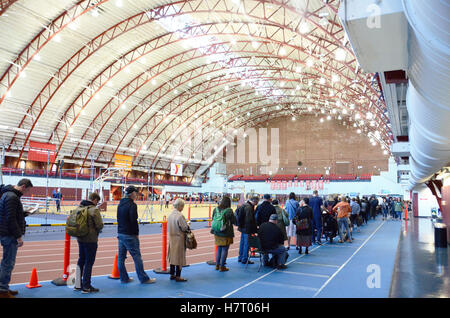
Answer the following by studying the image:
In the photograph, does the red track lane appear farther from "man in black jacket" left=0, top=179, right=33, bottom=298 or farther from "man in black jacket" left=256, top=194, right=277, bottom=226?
"man in black jacket" left=256, top=194, right=277, bottom=226

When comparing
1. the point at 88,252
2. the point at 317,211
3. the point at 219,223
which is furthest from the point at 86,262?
the point at 317,211

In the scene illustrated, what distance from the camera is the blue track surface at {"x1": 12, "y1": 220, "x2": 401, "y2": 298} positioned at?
5.24m

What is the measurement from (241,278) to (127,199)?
2.78 metres

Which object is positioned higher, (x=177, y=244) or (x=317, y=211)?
(x=317, y=211)

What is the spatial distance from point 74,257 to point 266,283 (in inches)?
204

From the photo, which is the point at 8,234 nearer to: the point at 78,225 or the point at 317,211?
the point at 78,225

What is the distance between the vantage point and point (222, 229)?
22.4 feet

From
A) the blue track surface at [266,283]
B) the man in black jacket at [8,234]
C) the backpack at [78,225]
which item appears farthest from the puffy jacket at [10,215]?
the blue track surface at [266,283]

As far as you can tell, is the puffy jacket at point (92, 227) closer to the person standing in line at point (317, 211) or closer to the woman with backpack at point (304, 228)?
the woman with backpack at point (304, 228)

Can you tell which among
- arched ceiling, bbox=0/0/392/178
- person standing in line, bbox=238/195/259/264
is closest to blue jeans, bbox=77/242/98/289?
person standing in line, bbox=238/195/259/264

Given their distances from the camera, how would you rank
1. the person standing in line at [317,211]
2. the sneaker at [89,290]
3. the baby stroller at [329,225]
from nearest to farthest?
the sneaker at [89,290] < the person standing in line at [317,211] < the baby stroller at [329,225]

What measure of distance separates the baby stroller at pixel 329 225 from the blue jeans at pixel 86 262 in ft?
29.8

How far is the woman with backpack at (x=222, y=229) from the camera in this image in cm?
689

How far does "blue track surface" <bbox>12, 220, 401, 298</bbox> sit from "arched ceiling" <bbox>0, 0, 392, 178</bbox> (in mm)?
12110
